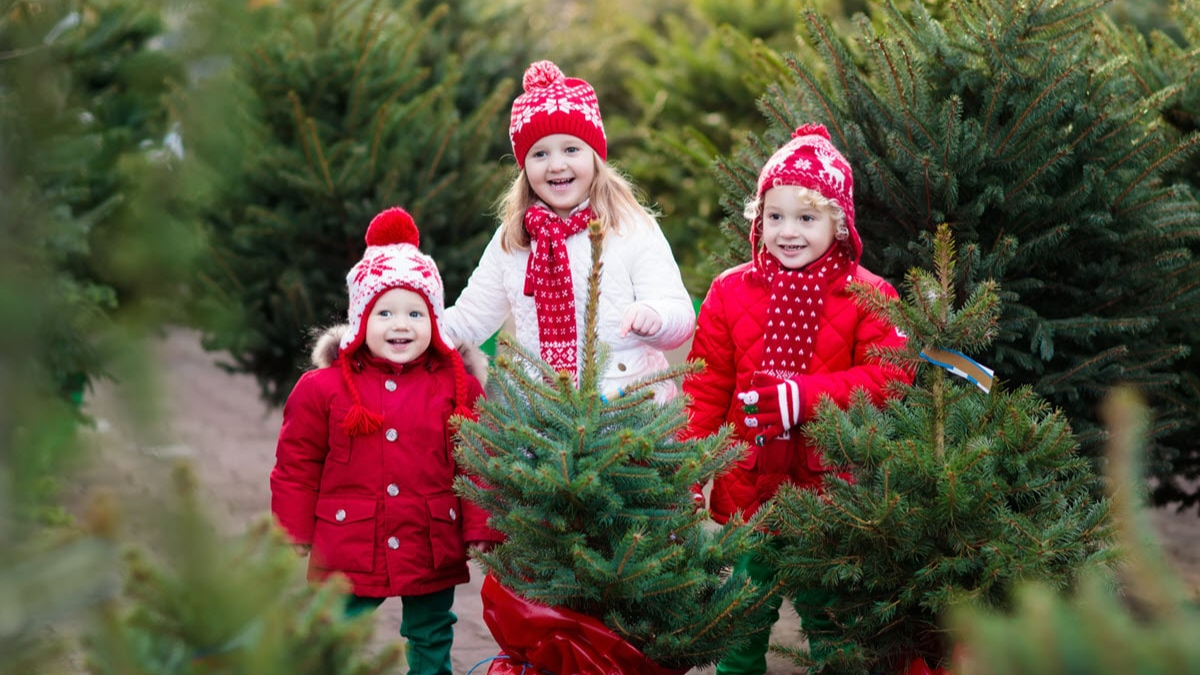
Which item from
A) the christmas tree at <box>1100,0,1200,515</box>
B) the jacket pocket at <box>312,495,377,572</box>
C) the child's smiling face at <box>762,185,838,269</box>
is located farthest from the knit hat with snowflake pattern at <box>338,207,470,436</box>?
the christmas tree at <box>1100,0,1200,515</box>

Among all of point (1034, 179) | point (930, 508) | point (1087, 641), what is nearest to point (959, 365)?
point (930, 508)

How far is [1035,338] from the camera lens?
4062mm

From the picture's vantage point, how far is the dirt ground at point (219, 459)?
0.79m

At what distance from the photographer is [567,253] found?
13.3 feet

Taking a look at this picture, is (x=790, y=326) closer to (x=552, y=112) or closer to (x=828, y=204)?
(x=828, y=204)

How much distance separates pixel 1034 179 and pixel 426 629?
244 centimetres

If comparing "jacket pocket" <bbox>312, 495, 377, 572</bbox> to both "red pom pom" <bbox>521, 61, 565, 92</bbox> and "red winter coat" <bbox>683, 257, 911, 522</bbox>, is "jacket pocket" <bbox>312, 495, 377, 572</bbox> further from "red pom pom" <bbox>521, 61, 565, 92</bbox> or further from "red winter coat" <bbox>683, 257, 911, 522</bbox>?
"red pom pom" <bbox>521, 61, 565, 92</bbox>

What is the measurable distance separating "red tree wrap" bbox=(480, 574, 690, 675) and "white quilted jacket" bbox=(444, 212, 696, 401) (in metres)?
0.93

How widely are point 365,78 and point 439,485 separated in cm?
313

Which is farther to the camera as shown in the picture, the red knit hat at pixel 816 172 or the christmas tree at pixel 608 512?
the red knit hat at pixel 816 172

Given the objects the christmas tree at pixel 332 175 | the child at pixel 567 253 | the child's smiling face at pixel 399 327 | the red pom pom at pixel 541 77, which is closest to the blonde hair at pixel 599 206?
the child at pixel 567 253

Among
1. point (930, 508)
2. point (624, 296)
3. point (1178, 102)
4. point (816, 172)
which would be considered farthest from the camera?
point (1178, 102)

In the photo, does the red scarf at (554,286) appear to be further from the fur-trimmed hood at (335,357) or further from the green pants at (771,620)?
the green pants at (771,620)

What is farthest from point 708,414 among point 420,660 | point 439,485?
point 420,660
